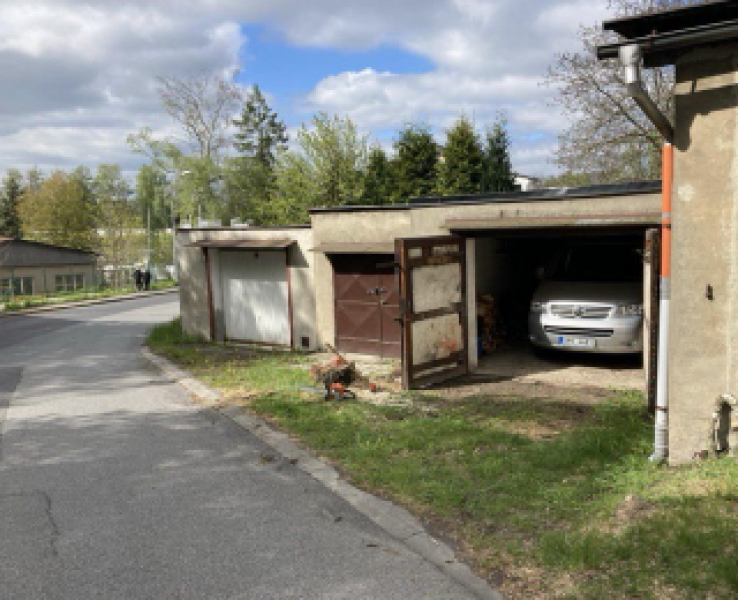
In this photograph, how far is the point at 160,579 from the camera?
4.09 meters

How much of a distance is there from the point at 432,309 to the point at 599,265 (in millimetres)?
3528

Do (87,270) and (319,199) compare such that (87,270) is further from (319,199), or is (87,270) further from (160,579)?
(160,579)

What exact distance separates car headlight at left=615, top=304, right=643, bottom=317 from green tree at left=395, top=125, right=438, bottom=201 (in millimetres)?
15461

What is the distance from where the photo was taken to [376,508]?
5.16m

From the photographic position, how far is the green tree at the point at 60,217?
2303 inches

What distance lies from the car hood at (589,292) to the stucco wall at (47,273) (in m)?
Result: 38.0

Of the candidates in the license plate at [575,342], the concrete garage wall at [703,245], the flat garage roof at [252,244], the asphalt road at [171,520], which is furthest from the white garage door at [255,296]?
the concrete garage wall at [703,245]

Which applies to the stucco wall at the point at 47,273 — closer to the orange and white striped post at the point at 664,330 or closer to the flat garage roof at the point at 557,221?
the flat garage roof at the point at 557,221

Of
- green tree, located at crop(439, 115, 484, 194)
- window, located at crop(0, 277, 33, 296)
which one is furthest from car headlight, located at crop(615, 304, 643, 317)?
window, located at crop(0, 277, 33, 296)

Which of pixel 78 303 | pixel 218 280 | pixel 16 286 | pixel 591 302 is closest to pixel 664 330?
pixel 591 302

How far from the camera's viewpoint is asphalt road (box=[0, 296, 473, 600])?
4.01 meters

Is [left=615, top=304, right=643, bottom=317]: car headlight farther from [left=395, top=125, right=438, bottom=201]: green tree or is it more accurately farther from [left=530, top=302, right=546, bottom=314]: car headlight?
[left=395, top=125, right=438, bottom=201]: green tree

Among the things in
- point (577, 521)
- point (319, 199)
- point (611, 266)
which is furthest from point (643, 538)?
point (319, 199)

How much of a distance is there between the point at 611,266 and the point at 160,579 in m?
8.92
